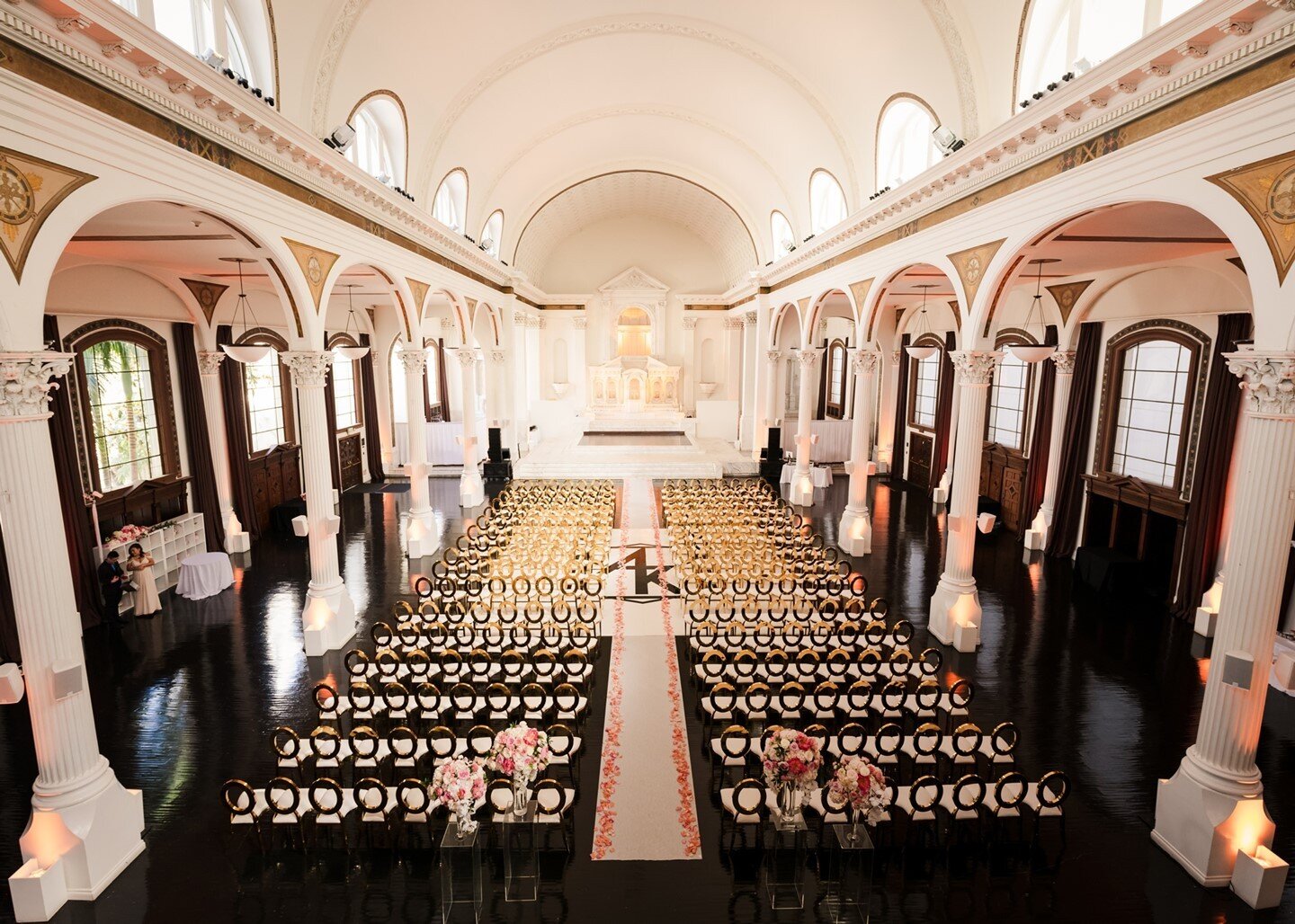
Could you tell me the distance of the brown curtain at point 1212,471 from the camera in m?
11.4

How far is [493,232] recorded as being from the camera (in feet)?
76.5

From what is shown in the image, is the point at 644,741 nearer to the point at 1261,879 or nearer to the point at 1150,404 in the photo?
the point at 1261,879

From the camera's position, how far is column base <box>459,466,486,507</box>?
20.4 meters

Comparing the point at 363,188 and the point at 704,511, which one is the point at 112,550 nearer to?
Result: the point at 363,188

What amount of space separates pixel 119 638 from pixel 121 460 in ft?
12.7

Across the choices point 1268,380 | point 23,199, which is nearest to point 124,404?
point 23,199

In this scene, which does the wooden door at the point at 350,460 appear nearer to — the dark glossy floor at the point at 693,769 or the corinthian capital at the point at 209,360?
the corinthian capital at the point at 209,360

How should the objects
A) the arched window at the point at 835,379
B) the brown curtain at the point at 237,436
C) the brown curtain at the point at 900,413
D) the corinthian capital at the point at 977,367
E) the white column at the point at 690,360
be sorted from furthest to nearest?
the white column at the point at 690,360 → the arched window at the point at 835,379 → the brown curtain at the point at 900,413 → the brown curtain at the point at 237,436 → the corinthian capital at the point at 977,367

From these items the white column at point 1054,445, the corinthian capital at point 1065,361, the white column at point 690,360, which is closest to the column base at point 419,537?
the white column at point 1054,445

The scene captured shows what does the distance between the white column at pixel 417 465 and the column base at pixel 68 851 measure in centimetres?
945

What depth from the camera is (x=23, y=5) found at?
5285 mm

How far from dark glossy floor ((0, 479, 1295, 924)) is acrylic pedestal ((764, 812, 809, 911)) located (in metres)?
0.13

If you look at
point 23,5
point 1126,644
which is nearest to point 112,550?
point 23,5

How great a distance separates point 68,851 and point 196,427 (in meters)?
11.1
